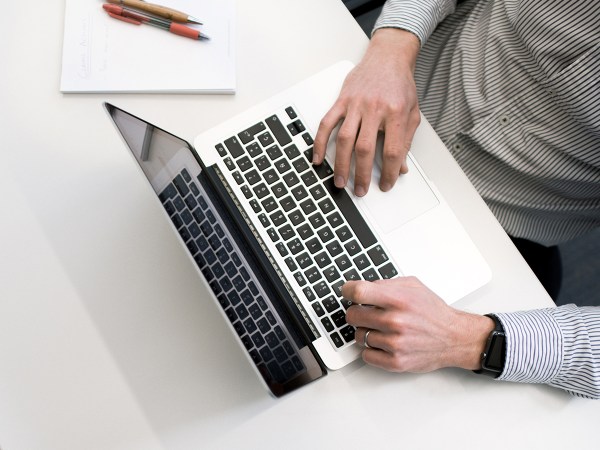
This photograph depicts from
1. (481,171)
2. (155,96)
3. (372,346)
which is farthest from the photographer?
(481,171)

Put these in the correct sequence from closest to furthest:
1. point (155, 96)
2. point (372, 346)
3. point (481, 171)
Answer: point (372, 346)
point (155, 96)
point (481, 171)

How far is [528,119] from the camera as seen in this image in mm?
768

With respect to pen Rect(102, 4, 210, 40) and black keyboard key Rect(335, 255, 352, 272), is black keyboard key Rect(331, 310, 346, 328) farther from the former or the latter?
pen Rect(102, 4, 210, 40)

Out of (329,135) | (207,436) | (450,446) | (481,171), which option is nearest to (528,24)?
(481,171)

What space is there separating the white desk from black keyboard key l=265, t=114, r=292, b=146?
0.06m

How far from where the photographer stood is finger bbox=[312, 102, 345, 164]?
67 cm

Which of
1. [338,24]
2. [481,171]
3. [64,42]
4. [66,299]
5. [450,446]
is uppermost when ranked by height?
[64,42]

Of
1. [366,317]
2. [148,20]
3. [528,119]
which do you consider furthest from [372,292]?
[148,20]

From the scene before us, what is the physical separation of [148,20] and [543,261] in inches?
30.5

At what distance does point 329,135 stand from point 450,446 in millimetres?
395

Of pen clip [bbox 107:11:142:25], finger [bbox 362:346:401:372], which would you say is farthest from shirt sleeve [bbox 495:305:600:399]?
pen clip [bbox 107:11:142:25]

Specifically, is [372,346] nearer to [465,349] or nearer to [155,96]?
[465,349]

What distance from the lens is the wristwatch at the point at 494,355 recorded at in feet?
2.08

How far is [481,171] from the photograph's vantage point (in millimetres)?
826
